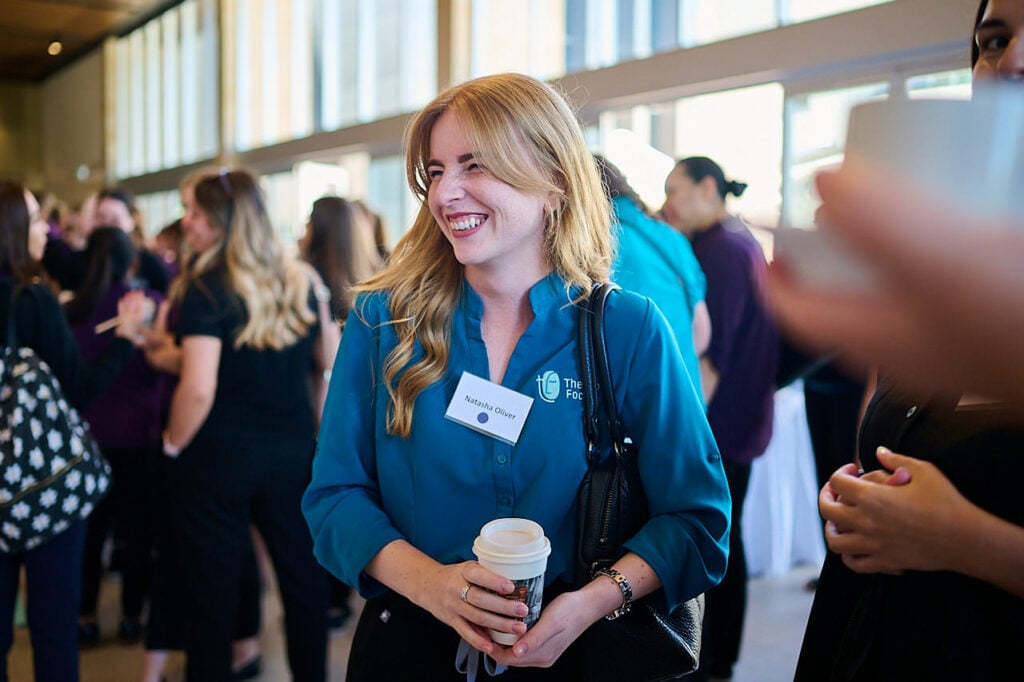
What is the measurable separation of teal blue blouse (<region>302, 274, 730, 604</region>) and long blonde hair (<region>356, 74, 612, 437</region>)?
36mm

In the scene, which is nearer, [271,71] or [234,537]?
[234,537]

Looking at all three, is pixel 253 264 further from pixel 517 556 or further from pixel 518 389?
pixel 517 556

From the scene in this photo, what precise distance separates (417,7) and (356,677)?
22.5ft

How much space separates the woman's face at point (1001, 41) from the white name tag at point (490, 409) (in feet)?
2.30

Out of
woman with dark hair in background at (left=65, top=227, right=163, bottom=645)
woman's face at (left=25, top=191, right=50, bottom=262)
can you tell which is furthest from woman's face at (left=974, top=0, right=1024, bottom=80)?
woman with dark hair in background at (left=65, top=227, right=163, bottom=645)

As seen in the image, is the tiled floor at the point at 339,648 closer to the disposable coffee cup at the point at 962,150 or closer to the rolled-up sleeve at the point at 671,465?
the rolled-up sleeve at the point at 671,465

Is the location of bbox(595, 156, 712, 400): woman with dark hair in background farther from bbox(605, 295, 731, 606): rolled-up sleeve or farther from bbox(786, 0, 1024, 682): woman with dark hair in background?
bbox(786, 0, 1024, 682): woman with dark hair in background

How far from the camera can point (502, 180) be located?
124 cm

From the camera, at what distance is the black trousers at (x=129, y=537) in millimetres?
3227

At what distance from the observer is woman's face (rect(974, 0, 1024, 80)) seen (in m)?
0.82

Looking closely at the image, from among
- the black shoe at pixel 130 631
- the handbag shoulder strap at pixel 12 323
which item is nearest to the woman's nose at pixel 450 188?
the handbag shoulder strap at pixel 12 323

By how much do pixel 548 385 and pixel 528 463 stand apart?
12cm

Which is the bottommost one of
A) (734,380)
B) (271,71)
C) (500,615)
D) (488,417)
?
(500,615)

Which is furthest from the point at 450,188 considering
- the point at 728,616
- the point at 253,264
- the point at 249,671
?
the point at 249,671
